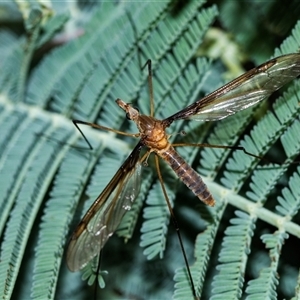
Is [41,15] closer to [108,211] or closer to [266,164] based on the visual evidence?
[108,211]

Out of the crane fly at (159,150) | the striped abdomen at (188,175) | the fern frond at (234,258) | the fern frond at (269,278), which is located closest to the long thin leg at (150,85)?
the crane fly at (159,150)

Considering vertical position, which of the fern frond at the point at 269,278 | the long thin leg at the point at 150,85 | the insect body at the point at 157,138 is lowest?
the fern frond at the point at 269,278

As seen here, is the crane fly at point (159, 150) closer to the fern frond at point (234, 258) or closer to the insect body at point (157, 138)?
the insect body at point (157, 138)

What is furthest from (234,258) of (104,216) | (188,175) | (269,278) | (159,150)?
(159,150)

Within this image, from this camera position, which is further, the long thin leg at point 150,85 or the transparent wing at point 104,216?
the long thin leg at point 150,85

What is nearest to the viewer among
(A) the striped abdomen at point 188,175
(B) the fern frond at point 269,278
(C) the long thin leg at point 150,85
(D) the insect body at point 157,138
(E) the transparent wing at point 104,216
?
(B) the fern frond at point 269,278

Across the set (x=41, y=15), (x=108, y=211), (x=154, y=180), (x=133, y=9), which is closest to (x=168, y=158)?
(x=154, y=180)

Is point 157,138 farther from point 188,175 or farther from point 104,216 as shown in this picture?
point 104,216

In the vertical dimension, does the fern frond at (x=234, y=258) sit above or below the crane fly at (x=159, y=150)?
below
